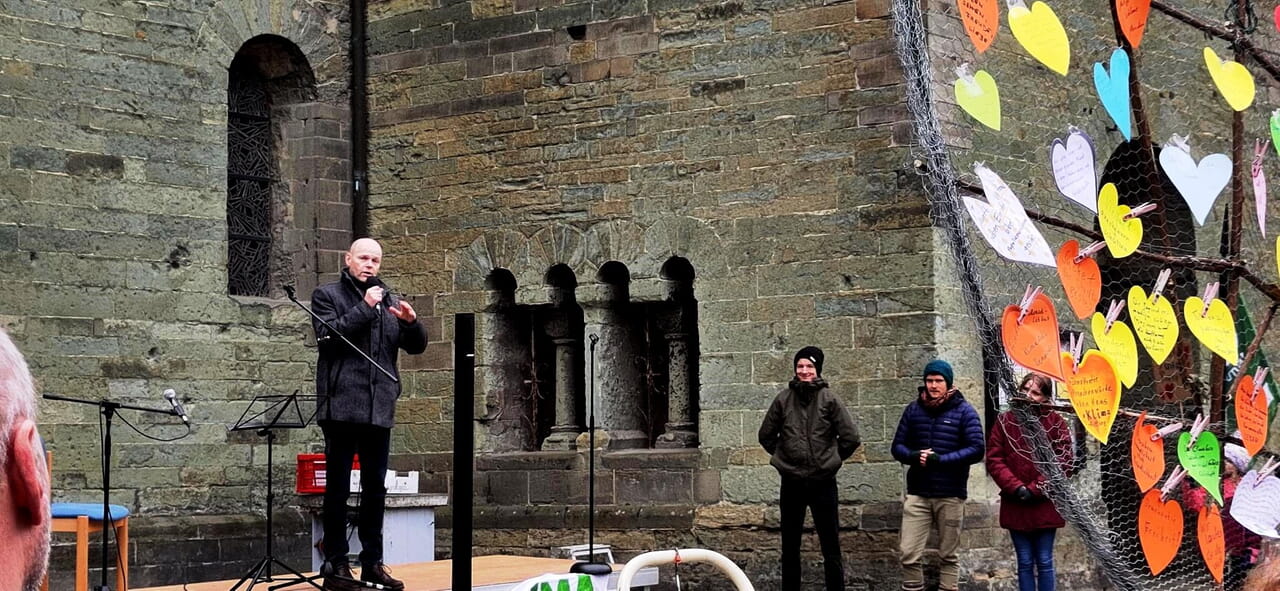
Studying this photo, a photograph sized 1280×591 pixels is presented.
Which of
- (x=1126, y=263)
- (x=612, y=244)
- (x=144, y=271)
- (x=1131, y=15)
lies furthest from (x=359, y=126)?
(x=1131, y=15)

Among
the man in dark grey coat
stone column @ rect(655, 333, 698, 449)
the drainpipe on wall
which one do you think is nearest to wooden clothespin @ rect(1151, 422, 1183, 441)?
the man in dark grey coat

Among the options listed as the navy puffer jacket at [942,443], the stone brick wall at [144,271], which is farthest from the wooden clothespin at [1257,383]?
the stone brick wall at [144,271]

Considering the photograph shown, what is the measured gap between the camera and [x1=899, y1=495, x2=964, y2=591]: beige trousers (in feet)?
35.0

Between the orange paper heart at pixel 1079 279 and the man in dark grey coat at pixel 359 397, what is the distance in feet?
12.1

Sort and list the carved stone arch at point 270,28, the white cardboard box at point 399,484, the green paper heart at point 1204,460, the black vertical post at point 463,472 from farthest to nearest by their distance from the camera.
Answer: the carved stone arch at point 270,28 < the white cardboard box at point 399,484 < the green paper heart at point 1204,460 < the black vertical post at point 463,472

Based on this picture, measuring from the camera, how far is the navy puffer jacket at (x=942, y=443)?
10523 mm

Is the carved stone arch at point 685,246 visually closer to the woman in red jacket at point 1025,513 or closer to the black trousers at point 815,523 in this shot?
the black trousers at point 815,523

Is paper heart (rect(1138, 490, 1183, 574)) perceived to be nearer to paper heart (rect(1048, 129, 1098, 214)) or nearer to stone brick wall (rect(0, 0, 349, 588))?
paper heart (rect(1048, 129, 1098, 214))

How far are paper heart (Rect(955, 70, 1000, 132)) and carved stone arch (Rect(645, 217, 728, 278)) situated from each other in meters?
6.79

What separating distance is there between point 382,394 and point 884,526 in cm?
429

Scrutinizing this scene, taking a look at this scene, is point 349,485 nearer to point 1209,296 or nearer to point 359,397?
point 359,397

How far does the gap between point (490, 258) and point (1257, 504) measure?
28.2 ft

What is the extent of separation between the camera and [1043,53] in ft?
17.2

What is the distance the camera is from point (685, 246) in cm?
1258
